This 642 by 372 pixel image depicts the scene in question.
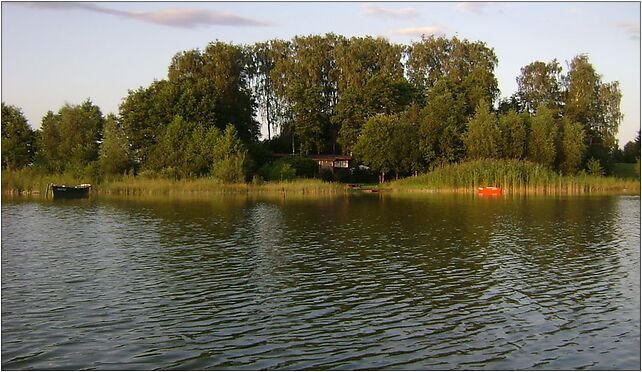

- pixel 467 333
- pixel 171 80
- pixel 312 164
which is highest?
pixel 171 80

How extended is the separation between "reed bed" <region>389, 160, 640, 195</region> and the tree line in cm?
712

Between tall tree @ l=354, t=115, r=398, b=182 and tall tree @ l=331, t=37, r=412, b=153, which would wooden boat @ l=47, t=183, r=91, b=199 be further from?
tall tree @ l=331, t=37, r=412, b=153

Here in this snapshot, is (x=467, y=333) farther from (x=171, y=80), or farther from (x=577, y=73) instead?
(x=577, y=73)

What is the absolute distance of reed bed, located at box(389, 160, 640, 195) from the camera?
196 ft

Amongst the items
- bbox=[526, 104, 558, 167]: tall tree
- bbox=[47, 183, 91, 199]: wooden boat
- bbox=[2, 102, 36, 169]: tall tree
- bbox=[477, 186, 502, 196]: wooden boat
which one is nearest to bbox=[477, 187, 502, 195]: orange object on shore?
bbox=[477, 186, 502, 196]: wooden boat

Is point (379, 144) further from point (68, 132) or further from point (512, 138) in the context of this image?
point (68, 132)

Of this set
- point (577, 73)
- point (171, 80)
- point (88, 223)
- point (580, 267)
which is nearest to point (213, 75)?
point (171, 80)

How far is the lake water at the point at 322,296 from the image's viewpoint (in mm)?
12315

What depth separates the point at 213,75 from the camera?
83625 mm

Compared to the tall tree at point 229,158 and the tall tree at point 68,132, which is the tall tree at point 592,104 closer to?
the tall tree at point 229,158

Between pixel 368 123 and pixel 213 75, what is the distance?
21457mm

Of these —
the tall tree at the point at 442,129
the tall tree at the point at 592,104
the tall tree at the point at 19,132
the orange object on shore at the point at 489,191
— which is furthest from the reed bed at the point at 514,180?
the tall tree at the point at 19,132

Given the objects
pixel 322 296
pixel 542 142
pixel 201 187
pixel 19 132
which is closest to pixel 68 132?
pixel 19 132

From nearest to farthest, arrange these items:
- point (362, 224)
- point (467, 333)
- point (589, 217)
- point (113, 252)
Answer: point (467, 333) → point (113, 252) → point (362, 224) → point (589, 217)
